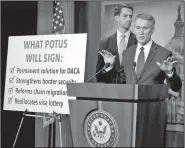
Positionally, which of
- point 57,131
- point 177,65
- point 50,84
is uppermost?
point 177,65

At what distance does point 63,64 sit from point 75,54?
19 centimetres

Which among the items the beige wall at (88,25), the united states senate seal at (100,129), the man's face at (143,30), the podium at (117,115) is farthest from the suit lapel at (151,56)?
the united states senate seal at (100,129)

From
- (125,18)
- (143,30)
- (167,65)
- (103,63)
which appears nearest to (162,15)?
(143,30)

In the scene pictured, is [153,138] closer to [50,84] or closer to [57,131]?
[50,84]

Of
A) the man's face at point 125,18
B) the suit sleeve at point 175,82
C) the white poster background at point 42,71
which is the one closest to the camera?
the white poster background at point 42,71

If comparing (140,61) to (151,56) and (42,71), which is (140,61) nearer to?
(151,56)

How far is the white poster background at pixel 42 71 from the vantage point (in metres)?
3.86

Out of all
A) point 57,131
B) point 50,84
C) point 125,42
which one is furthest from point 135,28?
point 57,131

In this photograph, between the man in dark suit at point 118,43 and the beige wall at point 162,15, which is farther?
the man in dark suit at point 118,43

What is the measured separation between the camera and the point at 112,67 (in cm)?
457

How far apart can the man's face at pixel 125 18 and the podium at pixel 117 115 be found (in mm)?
1604

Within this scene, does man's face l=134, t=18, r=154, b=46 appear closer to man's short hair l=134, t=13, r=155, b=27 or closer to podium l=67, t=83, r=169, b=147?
man's short hair l=134, t=13, r=155, b=27

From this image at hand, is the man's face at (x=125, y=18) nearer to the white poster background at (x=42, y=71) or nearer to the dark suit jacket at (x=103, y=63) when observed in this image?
the dark suit jacket at (x=103, y=63)

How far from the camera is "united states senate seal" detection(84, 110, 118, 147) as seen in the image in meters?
2.86
